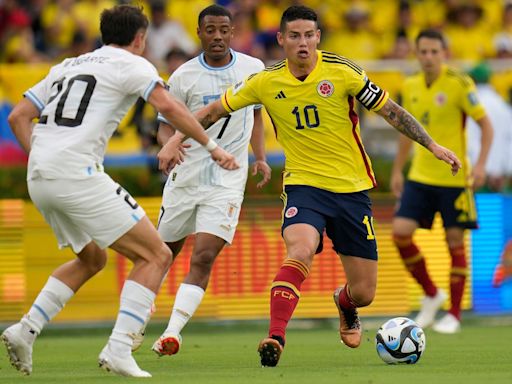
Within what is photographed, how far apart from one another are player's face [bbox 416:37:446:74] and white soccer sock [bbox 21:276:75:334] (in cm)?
581

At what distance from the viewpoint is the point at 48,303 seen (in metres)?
9.04

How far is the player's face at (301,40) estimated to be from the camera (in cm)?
962

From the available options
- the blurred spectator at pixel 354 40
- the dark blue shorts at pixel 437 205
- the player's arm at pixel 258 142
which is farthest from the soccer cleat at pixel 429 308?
the blurred spectator at pixel 354 40

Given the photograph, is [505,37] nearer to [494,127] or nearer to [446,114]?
[494,127]

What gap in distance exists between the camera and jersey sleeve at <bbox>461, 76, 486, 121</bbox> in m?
13.4

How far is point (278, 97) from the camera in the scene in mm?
9766

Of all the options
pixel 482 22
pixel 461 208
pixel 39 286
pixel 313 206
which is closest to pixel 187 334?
pixel 39 286

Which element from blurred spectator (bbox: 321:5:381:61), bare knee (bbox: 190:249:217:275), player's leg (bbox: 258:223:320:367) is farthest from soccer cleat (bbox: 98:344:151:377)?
blurred spectator (bbox: 321:5:381:61)

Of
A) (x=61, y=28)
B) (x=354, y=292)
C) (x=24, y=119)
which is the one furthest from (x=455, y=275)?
(x=61, y=28)

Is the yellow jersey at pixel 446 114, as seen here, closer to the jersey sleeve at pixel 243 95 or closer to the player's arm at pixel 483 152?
the player's arm at pixel 483 152

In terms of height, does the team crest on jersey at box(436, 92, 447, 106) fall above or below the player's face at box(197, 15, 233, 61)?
below

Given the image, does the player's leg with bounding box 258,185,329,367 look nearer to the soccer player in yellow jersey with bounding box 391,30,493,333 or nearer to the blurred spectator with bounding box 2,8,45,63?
the soccer player in yellow jersey with bounding box 391,30,493,333

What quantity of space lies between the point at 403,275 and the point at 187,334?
2685 mm

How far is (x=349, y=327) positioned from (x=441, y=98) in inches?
145
